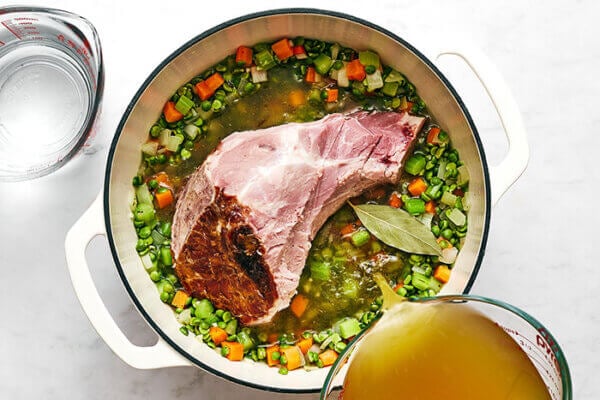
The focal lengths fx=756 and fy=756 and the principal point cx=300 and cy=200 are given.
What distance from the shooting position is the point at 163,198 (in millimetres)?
2650

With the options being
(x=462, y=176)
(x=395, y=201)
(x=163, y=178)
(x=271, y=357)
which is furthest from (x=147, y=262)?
(x=462, y=176)

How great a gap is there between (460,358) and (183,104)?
1.32 metres

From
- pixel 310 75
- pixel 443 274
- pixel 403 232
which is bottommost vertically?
pixel 443 274

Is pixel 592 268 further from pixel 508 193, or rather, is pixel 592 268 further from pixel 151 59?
pixel 151 59

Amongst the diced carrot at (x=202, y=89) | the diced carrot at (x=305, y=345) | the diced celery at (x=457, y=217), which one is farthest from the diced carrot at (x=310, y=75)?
the diced carrot at (x=305, y=345)

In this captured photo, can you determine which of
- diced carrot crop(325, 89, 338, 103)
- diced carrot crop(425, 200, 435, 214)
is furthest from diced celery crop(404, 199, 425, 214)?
diced carrot crop(325, 89, 338, 103)

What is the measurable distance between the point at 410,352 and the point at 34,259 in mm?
1513

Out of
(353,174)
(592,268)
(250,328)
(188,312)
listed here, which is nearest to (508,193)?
(592,268)

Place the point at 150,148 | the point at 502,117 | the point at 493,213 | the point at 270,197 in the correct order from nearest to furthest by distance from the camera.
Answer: the point at 502,117 → the point at 270,197 → the point at 150,148 → the point at 493,213

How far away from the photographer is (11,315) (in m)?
2.76

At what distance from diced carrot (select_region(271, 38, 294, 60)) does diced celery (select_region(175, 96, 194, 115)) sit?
1.13ft

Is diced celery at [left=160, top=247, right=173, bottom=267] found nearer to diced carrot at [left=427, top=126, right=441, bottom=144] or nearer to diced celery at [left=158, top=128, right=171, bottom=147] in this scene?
diced celery at [left=158, top=128, right=171, bottom=147]

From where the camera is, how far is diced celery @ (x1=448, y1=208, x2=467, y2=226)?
262cm

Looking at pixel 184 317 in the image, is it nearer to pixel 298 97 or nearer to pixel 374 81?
pixel 298 97
